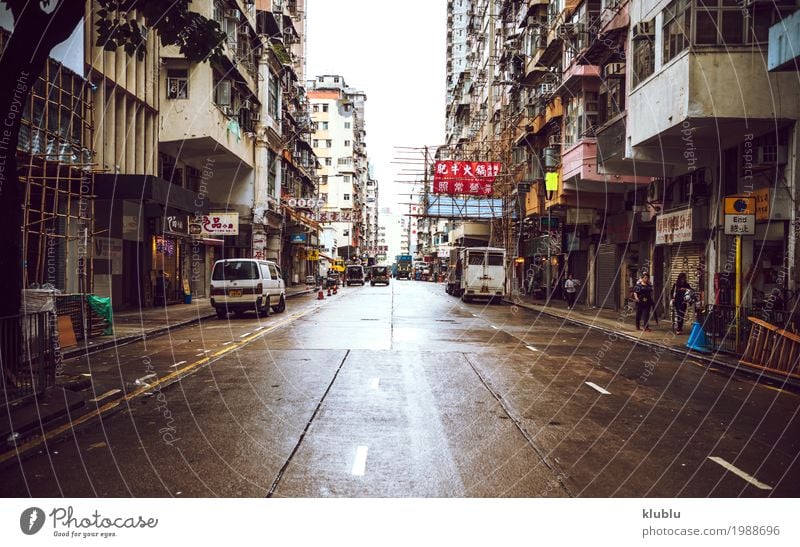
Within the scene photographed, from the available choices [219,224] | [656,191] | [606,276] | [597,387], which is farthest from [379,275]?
[597,387]

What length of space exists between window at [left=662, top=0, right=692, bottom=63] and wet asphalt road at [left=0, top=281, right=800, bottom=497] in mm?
8655

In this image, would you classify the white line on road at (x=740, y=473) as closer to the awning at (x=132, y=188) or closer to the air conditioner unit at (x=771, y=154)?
the air conditioner unit at (x=771, y=154)

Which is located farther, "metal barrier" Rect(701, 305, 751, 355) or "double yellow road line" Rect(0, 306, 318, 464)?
"metal barrier" Rect(701, 305, 751, 355)

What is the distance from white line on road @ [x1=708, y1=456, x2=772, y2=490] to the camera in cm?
545

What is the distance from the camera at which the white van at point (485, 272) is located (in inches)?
1618

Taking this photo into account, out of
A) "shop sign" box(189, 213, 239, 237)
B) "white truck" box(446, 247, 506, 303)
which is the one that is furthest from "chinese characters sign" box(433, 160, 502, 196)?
"shop sign" box(189, 213, 239, 237)

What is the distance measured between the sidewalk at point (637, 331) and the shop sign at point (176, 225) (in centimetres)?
1706

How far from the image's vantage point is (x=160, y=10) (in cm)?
884

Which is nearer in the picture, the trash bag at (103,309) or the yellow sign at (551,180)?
the trash bag at (103,309)

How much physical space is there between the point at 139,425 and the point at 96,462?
1.57 meters

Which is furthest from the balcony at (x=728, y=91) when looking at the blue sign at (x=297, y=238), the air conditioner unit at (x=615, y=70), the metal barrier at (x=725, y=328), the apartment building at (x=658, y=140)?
the blue sign at (x=297, y=238)

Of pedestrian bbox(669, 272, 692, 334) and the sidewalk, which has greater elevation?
pedestrian bbox(669, 272, 692, 334)

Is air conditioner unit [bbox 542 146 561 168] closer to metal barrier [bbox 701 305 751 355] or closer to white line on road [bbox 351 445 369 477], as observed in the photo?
metal barrier [bbox 701 305 751 355]

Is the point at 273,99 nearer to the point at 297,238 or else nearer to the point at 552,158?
the point at 297,238
